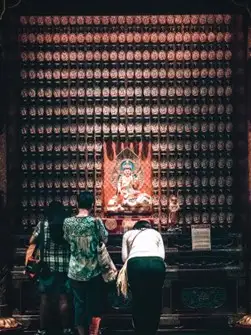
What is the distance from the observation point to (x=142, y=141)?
15.1m

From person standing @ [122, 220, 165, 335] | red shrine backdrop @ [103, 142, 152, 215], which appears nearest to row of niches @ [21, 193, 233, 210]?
red shrine backdrop @ [103, 142, 152, 215]

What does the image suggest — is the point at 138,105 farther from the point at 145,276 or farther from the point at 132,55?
the point at 145,276

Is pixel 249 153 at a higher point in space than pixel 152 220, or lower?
higher

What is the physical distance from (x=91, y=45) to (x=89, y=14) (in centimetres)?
47

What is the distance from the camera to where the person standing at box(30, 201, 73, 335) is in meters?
12.4

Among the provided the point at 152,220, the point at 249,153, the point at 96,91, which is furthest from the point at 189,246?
the point at 96,91

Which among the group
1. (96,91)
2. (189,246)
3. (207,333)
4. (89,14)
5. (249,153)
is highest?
(89,14)

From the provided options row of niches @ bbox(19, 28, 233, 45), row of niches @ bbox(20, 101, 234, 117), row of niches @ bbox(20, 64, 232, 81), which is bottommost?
row of niches @ bbox(20, 101, 234, 117)

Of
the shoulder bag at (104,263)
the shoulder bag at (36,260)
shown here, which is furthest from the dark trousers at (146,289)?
the shoulder bag at (36,260)

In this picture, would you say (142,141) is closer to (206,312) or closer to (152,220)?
(152,220)

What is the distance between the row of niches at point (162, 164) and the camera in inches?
586

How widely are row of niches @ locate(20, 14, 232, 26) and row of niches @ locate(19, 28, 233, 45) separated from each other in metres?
0.15

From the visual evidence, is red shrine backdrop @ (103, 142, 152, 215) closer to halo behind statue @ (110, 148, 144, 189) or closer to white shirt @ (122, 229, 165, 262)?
halo behind statue @ (110, 148, 144, 189)

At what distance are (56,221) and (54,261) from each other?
52cm
